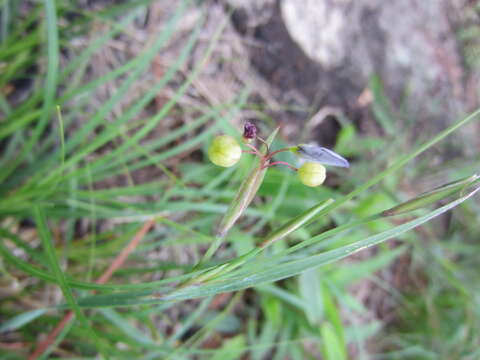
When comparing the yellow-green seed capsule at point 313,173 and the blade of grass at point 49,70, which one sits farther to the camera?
the blade of grass at point 49,70

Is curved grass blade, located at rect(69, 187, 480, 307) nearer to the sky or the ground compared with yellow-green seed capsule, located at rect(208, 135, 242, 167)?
nearer to the ground

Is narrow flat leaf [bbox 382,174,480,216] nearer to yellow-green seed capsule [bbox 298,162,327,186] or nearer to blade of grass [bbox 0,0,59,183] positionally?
yellow-green seed capsule [bbox 298,162,327,186]

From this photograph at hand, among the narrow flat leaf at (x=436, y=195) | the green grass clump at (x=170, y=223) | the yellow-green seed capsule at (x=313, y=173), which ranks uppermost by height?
Answer: the green grass clump at (x=170, y=223)

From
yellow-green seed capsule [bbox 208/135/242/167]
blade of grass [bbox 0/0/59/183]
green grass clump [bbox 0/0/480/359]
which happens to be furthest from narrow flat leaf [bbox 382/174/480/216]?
blade of grass [bbox 0/0/59/183]

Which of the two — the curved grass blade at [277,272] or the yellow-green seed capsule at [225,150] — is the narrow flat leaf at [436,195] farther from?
the yellow-green seed capsule at [225,150]

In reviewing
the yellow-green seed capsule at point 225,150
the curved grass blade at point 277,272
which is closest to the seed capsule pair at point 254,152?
the yellow-green seed capsule at point 225,150

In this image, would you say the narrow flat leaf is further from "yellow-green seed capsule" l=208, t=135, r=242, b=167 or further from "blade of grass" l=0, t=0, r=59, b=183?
"blade of grass" l=0, t=0, r=59, b=183

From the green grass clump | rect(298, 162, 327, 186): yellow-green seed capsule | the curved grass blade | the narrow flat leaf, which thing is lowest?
the curved grass blade

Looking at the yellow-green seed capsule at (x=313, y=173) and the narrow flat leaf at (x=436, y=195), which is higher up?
the yellow-green seed capsule at (x=313, y=173)

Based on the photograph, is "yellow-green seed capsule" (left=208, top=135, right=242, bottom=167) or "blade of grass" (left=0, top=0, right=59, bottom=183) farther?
"blade of grass" (left=0, top=0, right=59, bottom=183)

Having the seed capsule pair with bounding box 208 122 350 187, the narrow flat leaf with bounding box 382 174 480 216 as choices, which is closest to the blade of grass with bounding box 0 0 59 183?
the seed capsule pair with bounding box 208 122 350 187
